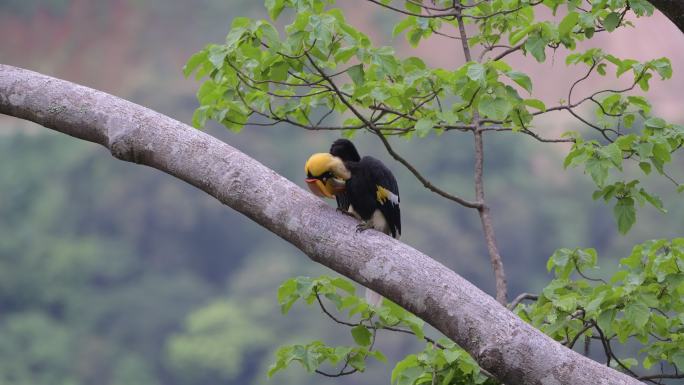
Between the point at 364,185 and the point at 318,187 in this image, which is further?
the point at 364,185

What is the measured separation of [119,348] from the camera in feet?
107

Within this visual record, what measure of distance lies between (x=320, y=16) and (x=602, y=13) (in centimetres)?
96

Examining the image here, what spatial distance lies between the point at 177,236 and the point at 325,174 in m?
31.8

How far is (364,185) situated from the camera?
327cm

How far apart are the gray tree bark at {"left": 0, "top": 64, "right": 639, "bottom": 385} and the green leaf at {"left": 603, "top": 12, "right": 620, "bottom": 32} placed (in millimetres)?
1089

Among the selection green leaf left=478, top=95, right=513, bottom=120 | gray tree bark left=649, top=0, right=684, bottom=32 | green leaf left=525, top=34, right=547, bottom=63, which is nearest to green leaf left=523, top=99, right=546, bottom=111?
green leaf left=525, top=34, right=547, bottom=63

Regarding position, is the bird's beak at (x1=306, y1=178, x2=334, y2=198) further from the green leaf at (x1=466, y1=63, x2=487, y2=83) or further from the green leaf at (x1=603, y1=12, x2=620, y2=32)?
the green leaf at (x1=603, y1=12, x2=620, y2=32)

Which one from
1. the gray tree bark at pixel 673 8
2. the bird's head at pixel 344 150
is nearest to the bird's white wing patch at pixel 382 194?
the bird's head at pixel 344 150

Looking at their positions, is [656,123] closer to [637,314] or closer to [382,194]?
[637,314]

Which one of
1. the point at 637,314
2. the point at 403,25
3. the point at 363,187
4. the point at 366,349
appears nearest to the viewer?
the point at 637,314

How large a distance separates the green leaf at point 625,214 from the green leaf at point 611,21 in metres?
0.52

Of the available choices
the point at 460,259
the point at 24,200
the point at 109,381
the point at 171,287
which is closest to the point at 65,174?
the point at 24,200

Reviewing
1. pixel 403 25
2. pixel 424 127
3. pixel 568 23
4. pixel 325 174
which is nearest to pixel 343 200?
pixel 325 174

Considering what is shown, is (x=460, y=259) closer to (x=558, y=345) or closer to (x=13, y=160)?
(x=13, y=160)
